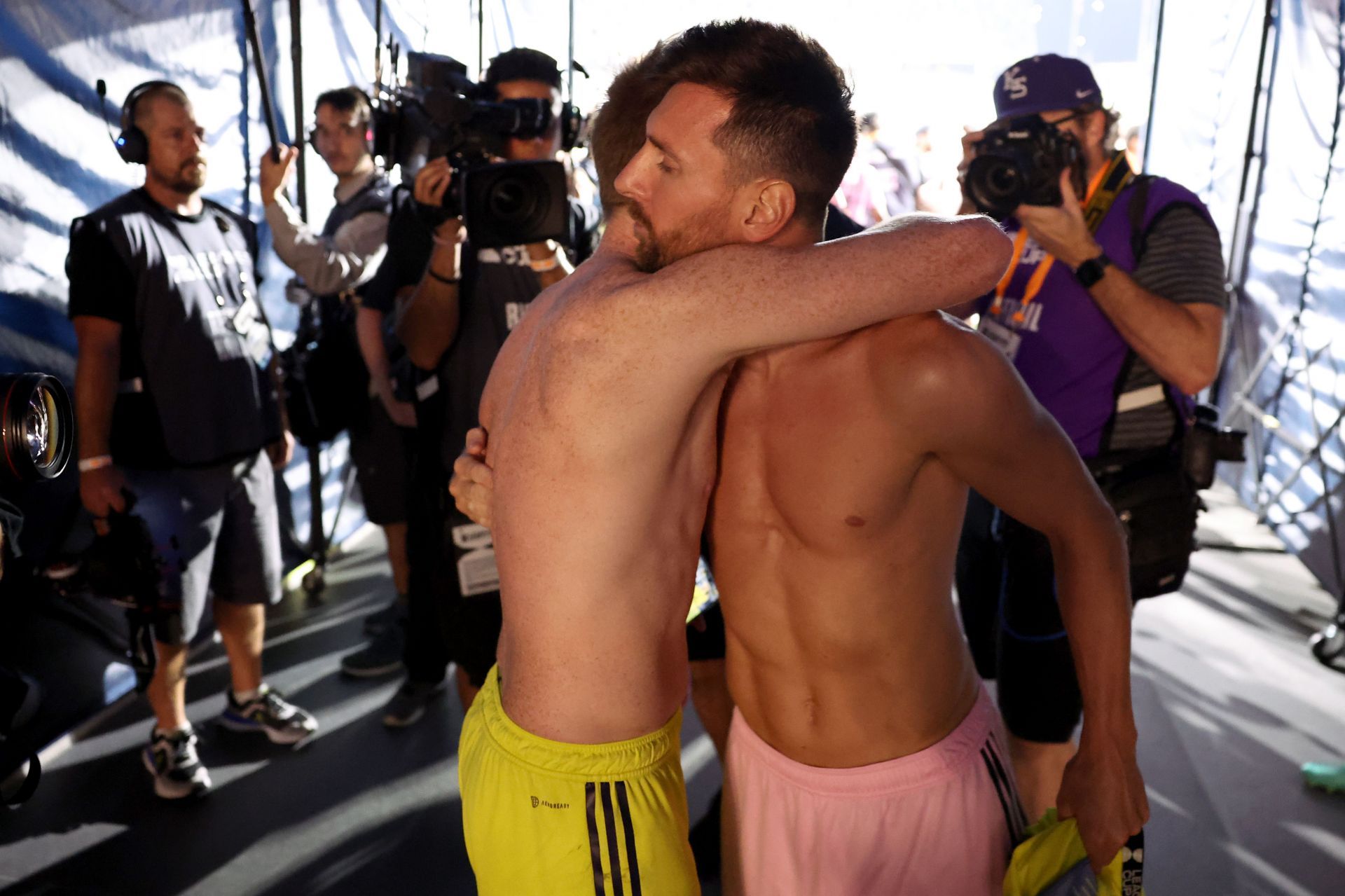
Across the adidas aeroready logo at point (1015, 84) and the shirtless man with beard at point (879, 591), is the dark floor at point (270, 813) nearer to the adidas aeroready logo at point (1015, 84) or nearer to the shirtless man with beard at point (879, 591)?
the shirtless man with beard at point (879, 591)

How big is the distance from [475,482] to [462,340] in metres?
1.45

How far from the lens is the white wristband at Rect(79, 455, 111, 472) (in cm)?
275

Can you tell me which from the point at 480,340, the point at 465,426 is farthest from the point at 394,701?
the point at 480,340

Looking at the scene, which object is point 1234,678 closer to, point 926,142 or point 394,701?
point 394,701

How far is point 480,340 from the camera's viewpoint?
2859mm

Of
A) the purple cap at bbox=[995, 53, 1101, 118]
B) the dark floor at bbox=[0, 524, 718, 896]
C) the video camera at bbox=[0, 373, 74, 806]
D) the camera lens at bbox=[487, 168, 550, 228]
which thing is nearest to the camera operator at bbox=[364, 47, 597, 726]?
the camera lens at bbox=[487, 168, 550, 228]

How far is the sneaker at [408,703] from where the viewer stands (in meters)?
3.43

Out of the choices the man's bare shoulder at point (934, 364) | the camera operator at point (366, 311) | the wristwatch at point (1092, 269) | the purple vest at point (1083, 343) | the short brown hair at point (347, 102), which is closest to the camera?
the man's bare shoulder at point (934, 364)

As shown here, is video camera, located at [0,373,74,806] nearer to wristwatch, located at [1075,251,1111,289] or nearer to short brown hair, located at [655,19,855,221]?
short brown hair, located at [655,19,855,221]

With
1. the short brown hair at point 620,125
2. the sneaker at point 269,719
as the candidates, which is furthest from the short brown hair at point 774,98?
the sneaker at point 269,719

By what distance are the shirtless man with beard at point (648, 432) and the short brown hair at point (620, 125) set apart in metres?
0.21

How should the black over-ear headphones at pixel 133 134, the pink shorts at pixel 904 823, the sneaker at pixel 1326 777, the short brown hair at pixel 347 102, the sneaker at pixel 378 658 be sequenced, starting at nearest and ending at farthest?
the pink shorts at pixel 904 823 → the black over-ear headphones at pixel 133 134 → the sneaker at pixel 1326 777 → the sneaker at pixel 378 658 → the short brown hair at pixel 347 102

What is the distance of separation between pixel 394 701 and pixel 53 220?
5.98 feet

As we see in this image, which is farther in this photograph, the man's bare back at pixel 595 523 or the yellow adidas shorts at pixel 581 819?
the yellow adidas shorts at pixel 581 819
